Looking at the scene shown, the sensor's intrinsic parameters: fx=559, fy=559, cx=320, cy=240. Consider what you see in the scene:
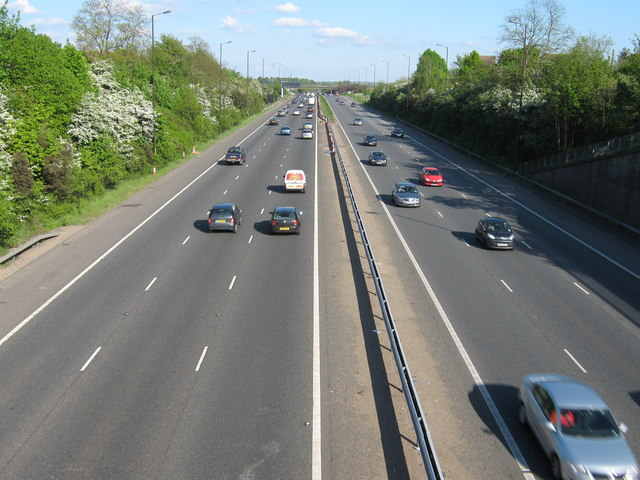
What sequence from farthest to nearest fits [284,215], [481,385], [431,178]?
1. [431,178]
2. [284,215]
3. [481,385]

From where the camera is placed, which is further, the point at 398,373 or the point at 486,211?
the point at 486,211

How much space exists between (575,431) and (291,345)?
761cm

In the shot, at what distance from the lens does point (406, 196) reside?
34812 mm

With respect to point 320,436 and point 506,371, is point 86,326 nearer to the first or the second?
point 320,436

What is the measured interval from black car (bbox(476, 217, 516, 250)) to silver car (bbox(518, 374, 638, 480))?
14.1 meters

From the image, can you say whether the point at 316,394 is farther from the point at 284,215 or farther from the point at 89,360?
the point at 284,215

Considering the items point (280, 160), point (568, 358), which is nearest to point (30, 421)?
point (568, 358)

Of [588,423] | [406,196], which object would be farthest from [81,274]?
[406,196]

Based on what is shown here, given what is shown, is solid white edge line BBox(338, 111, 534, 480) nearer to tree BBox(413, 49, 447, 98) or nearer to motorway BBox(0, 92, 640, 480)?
motorway BBox(0, 92, 640, 480)

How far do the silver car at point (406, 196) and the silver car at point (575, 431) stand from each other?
22.9 metres

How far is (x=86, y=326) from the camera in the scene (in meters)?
17.0

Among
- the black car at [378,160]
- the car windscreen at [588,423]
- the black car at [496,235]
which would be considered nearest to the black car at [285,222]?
the black car at [496,235]

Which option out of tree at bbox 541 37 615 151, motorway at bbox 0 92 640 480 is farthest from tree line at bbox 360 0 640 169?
motorway at bbox 0 92 640 480

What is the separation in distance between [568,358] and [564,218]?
20.5 metres
